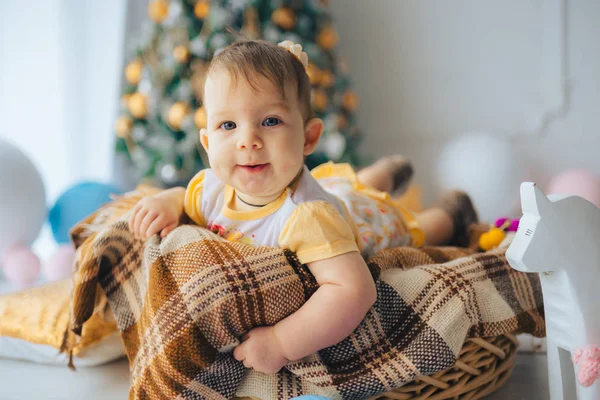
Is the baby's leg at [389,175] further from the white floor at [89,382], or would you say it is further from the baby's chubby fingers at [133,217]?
the baby's chubby fingers at [133,217]

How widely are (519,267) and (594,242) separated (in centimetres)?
15

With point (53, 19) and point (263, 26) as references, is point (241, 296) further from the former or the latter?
point (53, 19)

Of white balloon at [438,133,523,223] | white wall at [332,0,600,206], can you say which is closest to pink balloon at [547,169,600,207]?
white balloon at [438,133,523,223]

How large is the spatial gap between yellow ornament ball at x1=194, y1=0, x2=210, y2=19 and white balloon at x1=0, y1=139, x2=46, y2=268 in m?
0.90

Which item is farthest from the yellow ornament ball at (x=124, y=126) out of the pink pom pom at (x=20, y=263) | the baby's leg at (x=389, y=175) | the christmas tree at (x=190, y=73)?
the baby's leg at (x=389, y=175)

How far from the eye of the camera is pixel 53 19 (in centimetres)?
258

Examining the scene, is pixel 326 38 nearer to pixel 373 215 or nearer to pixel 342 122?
pixel 342 122

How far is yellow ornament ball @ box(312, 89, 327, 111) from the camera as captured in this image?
240 cm

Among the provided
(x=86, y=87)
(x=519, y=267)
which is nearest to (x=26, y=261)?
(x=86, y=87)

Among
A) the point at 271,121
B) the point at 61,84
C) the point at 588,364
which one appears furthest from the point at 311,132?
the point at 61,84

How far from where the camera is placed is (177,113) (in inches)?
93.2

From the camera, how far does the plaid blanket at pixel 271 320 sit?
938 mm

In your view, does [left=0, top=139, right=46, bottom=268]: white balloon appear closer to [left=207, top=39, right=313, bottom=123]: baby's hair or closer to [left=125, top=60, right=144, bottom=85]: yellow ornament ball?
[left=125, top=60, right=144, bottom=85]: yellow ornament ball

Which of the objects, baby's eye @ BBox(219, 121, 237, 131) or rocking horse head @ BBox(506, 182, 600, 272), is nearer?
rocking horse head @ BBox(506, 182, 600, 272)
